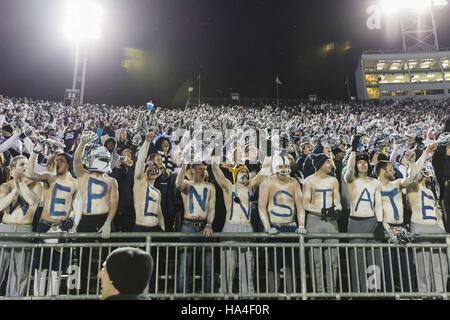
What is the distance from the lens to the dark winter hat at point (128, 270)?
203cm

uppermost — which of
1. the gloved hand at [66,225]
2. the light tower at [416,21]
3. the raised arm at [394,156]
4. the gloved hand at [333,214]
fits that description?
the light tower at [416,21]

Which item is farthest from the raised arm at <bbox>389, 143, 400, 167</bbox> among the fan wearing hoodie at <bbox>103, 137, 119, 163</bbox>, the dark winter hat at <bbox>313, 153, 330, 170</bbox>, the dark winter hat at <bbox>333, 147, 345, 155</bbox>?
the fan wearing hoodie at <bbox>103, 137, 119, 163</bbox>

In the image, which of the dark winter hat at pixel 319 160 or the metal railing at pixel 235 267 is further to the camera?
the dark winter hat at pixel 319 160

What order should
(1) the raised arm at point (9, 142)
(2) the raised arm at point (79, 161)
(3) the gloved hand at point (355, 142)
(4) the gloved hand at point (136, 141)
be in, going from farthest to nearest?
(4) the gloved hand at point (136, 141) → (1) the raised arm at point (9, 142) → (3) the gloved hand at point (355, 142) → (2) the raised arm at point (79, 161)

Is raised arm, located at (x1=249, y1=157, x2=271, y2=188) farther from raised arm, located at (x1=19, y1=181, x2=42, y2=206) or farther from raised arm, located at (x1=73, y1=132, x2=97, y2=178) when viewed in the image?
raised arm, located at (x1=19, y1=181, x2=42, y2=206)

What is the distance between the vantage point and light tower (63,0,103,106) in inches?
613

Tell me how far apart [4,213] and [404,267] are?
21.3 ft

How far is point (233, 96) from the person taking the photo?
21938 millimetres

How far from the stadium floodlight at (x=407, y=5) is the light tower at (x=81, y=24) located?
27143 millimetres

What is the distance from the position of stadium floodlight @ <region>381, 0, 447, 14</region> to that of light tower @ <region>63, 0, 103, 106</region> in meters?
27.1

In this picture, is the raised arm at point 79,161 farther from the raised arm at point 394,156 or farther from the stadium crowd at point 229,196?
the raised arm at point 394,156

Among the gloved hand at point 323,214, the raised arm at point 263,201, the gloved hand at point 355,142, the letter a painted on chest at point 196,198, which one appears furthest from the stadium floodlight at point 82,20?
the gloved hand at point 323,214
